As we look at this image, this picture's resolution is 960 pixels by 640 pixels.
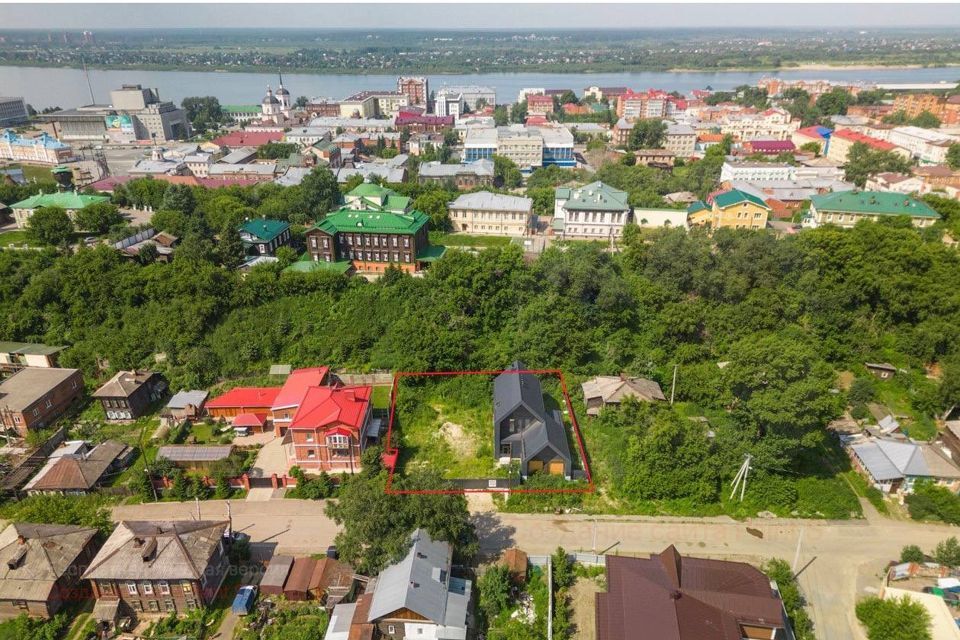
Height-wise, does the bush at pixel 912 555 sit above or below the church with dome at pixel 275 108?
below

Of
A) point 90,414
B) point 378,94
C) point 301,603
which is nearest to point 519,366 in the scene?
point 301,603

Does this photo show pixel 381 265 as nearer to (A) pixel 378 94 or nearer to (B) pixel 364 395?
(B) pixel 364 395

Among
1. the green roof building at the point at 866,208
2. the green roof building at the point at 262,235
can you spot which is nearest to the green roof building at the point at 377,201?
the green roof building at the point at 262,235

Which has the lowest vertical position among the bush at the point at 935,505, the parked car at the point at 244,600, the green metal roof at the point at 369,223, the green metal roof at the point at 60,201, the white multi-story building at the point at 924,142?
the parked car at the point at 244,600

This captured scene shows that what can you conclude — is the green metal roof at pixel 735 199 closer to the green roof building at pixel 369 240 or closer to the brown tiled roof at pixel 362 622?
the green roof building at pixel 369 240

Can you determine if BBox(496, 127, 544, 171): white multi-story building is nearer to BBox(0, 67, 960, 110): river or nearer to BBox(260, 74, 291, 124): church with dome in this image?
BBox(260, 74, 291, 124): church with dome

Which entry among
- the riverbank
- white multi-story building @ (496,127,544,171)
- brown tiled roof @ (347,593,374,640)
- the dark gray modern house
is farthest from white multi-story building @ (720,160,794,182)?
the riverbank
